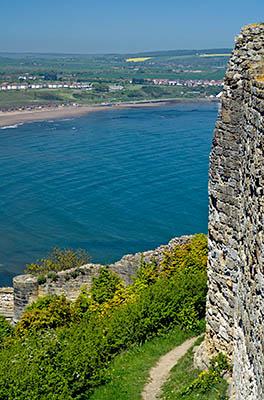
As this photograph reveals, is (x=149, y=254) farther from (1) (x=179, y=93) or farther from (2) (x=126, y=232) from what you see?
(1) (x=179, y=93)

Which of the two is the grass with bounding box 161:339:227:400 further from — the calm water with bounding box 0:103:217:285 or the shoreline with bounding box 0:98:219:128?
the shoreline with bounding box 0:98:219:128

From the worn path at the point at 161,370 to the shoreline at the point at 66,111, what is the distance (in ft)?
356

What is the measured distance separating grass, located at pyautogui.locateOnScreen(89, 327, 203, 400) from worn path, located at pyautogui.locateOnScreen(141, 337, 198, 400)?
0.50 ft

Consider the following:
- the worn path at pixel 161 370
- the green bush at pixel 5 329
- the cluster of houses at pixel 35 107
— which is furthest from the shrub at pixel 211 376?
the cluster of houses at pixel 35 107

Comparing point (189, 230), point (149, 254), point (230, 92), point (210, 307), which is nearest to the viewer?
point (230, 92)

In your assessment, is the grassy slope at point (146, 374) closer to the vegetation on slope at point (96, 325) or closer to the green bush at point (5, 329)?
the vegetation on slope at point (96, 325)

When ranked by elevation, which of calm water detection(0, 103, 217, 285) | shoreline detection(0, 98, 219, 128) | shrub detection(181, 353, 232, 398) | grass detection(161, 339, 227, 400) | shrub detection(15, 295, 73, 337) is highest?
shoreline detection(0, 98, 219, 128)

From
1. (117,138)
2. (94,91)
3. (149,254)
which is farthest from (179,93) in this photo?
(149,254)

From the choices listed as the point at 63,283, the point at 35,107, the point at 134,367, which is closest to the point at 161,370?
the point at 134,367

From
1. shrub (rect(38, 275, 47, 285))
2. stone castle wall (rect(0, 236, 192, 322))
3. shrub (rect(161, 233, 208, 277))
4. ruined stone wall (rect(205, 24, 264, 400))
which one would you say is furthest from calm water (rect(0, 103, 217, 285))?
ruined stone wall (rect(205, 24, 264, 400))

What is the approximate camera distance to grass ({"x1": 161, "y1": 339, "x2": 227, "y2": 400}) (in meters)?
12.3

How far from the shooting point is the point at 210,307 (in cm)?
1276

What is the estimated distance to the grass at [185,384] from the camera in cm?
1228

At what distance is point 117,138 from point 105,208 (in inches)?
1625
